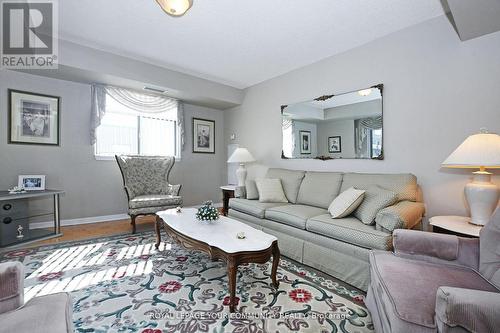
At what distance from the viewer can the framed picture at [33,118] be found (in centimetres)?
341

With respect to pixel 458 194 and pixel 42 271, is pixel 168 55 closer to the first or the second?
pixel 42 271

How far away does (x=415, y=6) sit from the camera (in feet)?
7.95

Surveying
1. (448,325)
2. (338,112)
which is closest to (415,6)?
(338,112)

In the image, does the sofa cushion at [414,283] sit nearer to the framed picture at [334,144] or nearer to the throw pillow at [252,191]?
the framed picture at [334,144]

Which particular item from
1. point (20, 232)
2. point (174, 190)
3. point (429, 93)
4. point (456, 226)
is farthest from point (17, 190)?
point (429, 93)

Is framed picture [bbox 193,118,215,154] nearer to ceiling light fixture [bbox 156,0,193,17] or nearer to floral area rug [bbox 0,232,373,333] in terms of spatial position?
floral area rug [bbox 0,232,373,333]

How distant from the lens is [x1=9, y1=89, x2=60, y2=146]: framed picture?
134 inches

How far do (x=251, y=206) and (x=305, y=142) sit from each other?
149 cm

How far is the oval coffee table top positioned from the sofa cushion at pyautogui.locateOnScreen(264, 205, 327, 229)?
0.57 metres

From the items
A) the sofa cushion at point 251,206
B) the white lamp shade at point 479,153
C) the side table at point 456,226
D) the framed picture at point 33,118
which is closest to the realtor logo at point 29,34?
the framed picture at point 33,118

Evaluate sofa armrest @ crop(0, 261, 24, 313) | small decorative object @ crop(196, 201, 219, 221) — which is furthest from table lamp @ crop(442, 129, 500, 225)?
sofa armrest @ crop(0, 261, 24, 313)

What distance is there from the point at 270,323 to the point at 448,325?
3.29ft

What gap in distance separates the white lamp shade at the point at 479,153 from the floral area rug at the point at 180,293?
140 centimetres

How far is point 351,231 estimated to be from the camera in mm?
2133
